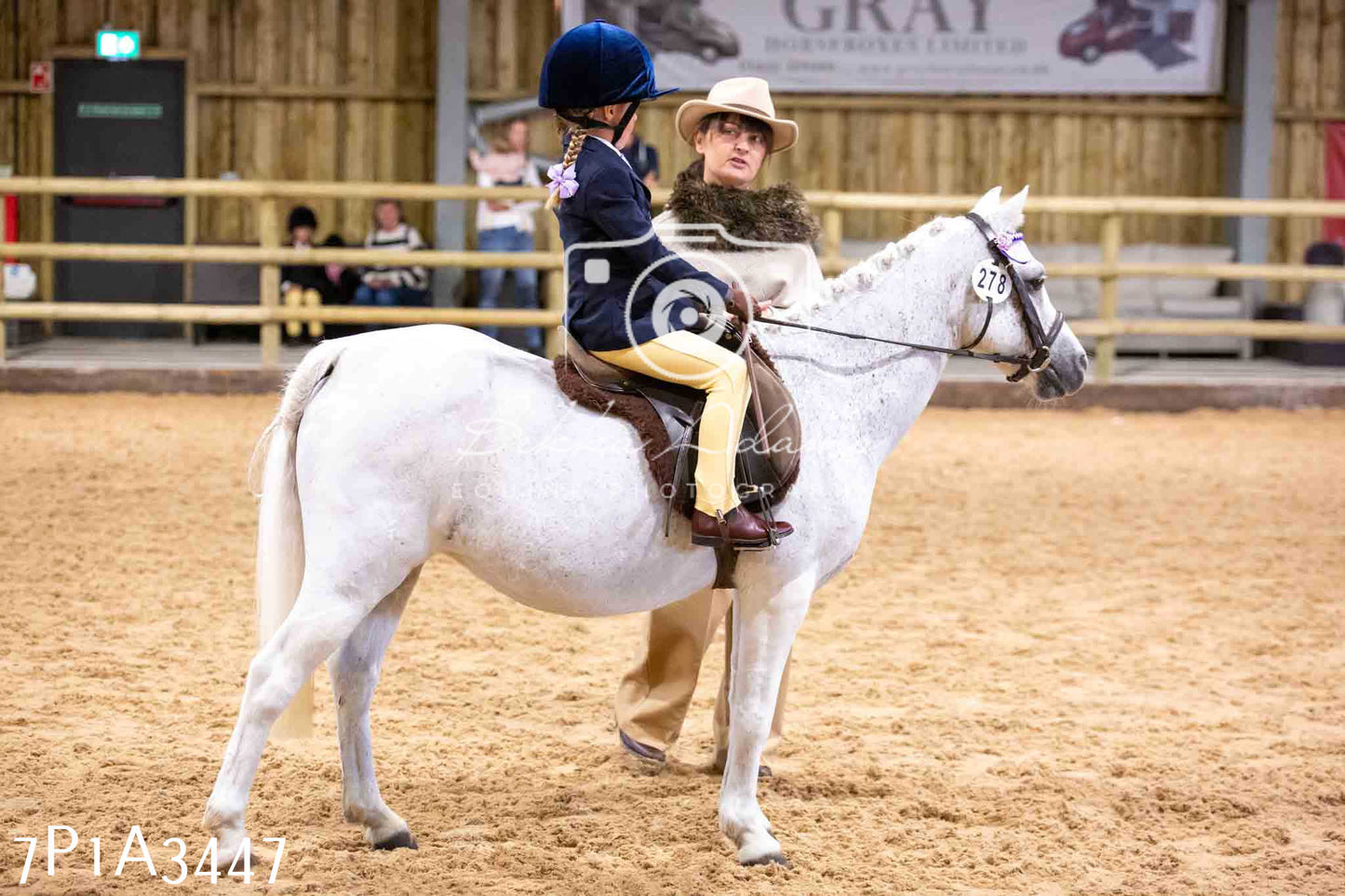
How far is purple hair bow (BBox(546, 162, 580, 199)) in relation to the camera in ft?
9.96

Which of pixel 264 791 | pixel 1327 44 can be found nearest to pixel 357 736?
pixel 264 791

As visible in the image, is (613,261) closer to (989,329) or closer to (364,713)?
(989,329)

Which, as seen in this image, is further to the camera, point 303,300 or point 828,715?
point 303,300

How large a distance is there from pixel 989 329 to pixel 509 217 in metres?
→ 8.58

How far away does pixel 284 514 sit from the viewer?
3107 millimetres

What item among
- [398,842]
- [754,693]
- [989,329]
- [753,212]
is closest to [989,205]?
[989,329]

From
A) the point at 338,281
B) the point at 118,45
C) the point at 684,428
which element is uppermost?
the point at 118,45

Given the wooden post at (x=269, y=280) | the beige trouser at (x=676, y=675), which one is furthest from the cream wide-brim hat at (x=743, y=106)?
the wooden post at (x=269, y=280)

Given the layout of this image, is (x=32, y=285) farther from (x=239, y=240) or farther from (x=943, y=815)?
(x=943, y=815)

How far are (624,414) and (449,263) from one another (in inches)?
311

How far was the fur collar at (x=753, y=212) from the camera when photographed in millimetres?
3703

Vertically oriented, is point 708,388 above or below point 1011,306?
below

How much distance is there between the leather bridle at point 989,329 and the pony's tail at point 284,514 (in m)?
1.04

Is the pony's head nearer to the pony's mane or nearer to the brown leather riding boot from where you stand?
the pony's mane
